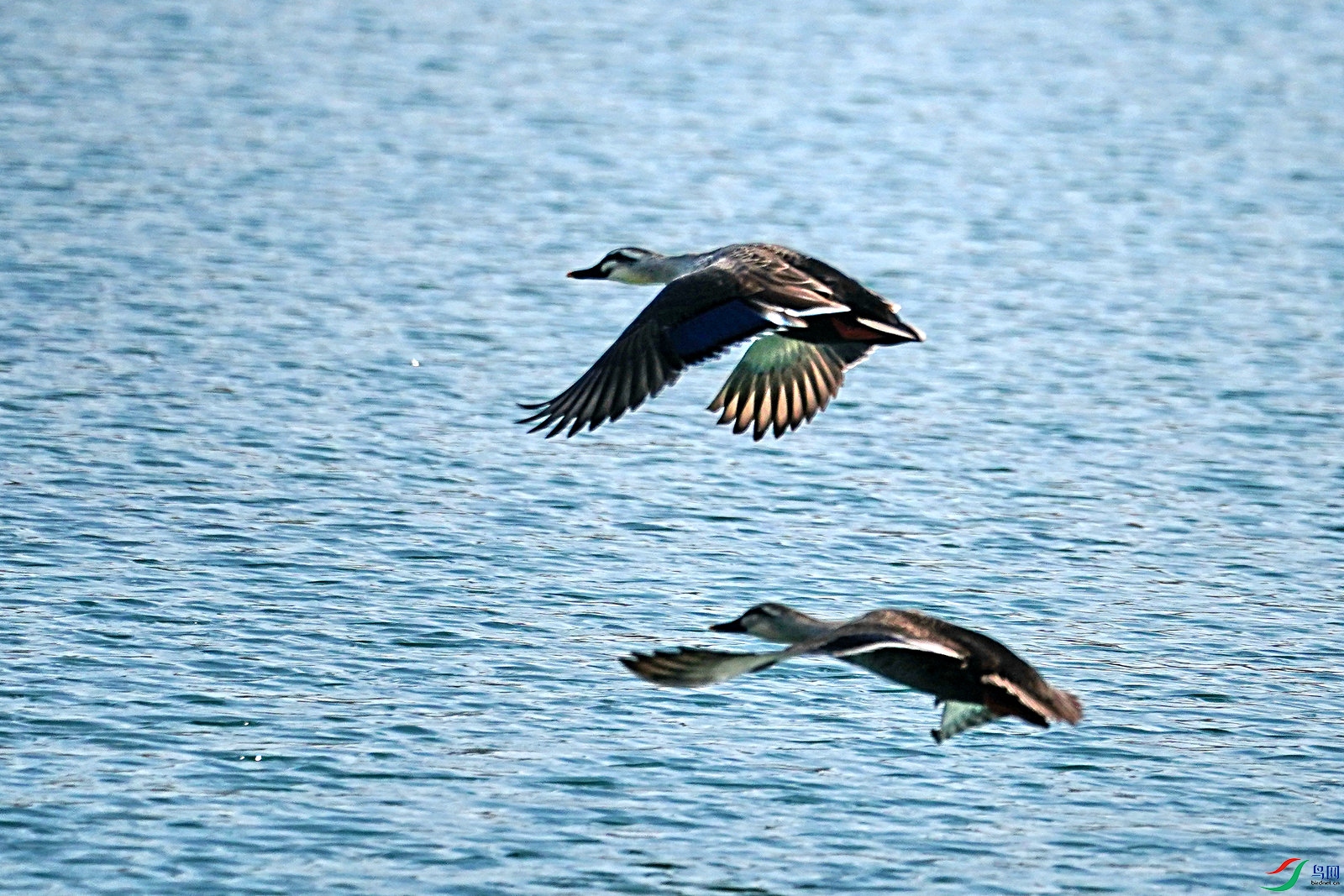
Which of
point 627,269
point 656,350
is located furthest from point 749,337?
point 627,269

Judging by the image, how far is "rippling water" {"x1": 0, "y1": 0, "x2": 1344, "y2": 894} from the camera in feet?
30.4

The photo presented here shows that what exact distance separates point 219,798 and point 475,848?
121cm

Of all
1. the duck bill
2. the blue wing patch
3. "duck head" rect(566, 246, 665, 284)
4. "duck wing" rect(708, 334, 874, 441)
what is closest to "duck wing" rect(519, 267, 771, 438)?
the blue wing patch

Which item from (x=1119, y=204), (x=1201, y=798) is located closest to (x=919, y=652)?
(x=1201, y=798)

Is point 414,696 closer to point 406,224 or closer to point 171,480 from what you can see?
point 171,480

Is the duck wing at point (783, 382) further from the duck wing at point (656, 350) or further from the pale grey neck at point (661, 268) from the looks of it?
the duck wing at point (656, 350)

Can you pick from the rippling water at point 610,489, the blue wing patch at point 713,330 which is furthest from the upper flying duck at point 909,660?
the blue wing patch at point 713,330

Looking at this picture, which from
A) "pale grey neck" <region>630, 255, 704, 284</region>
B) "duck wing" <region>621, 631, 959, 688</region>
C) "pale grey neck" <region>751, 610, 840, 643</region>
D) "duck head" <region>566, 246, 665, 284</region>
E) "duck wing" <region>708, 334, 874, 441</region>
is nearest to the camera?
"duck wing" <region>621, 631, 959, 688</region>

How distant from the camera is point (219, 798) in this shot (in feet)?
30.1

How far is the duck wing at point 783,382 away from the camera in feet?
37.0
